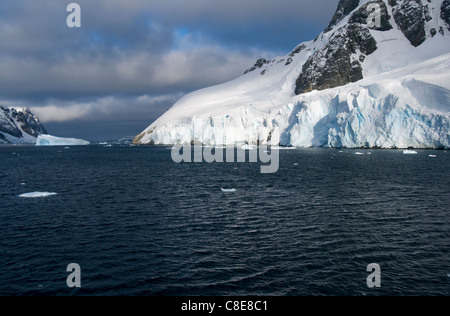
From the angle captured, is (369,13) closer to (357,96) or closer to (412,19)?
(412,19)

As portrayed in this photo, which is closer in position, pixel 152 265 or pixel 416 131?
pixel 152 265

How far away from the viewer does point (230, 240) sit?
17.1 metres

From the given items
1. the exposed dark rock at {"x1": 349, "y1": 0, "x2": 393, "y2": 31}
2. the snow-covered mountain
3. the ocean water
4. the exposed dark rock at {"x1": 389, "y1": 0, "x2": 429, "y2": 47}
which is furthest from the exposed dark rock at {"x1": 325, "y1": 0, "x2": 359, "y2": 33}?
the ocean water

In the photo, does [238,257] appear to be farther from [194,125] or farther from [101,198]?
[194,125]

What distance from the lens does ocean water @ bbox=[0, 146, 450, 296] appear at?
1230cm

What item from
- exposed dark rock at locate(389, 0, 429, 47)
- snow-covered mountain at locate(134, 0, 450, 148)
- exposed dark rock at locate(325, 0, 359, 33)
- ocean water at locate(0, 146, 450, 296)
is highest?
exposed dark rock at locate(325, 0, 359, 33)

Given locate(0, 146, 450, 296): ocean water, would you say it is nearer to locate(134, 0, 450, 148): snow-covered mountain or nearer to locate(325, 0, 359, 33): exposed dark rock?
locate(134, 0, 450, 148): snow-covered mountain

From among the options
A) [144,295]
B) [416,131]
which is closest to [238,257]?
[144,295]

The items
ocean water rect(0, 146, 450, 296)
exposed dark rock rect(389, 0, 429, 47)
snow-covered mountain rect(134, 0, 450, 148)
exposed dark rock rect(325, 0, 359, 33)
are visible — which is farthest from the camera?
exposed dark rock rect(325, 0, 359, 33)

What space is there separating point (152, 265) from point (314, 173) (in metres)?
32.5

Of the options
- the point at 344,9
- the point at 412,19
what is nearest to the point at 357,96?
the point at 412,19

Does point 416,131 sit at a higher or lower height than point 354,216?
higher

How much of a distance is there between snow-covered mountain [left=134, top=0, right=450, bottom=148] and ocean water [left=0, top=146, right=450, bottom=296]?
46.5 m
